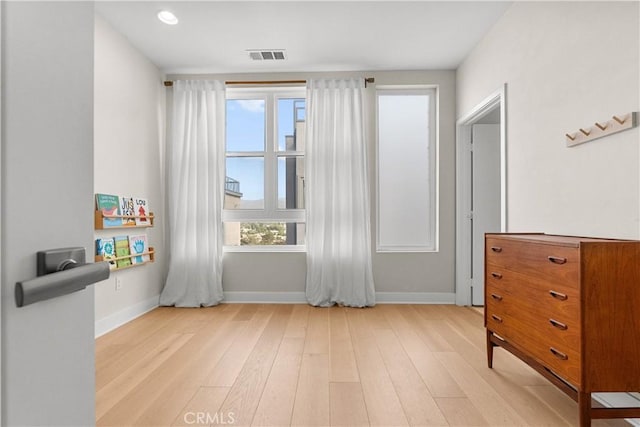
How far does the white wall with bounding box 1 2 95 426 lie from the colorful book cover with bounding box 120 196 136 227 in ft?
10.2

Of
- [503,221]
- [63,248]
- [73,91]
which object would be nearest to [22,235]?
[63,248]

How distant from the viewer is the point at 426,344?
2859mm

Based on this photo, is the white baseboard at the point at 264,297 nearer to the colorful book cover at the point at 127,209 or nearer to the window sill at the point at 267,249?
the window sill at the point at 267,249

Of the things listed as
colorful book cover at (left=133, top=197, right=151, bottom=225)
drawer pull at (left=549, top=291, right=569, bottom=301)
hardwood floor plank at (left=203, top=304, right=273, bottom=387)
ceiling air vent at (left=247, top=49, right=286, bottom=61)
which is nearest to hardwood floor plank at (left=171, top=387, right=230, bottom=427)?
hardwood floor plank at (left=203, top=304, right=273, bottom=387)

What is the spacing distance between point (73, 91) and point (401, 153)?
4.04 meters

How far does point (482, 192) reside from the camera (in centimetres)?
407

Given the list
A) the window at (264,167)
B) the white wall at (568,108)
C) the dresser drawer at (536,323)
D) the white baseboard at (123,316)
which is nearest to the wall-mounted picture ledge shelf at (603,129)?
the white wall at (568,108)

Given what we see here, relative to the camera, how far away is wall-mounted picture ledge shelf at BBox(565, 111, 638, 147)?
1.73 metres

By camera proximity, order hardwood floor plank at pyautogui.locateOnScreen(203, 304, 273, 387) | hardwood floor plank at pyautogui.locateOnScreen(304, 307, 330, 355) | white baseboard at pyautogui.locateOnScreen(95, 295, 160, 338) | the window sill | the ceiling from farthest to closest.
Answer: the window sill → white baseboard at pyautogui.locateOnScreen(95, 295, 160, 338) → the ceiling → hardwood floor plank at pyautogui.locateOnScreen(304, 307, 330, 355) → hardwood floor plank at pyautogui.locateOnScreen(203, 304, 273, 387)

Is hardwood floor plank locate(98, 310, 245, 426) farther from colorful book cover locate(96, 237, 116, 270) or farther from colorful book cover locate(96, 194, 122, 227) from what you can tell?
colorful book cover locate(96, 194, 122, 227)

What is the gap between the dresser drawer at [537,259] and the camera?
163 cm

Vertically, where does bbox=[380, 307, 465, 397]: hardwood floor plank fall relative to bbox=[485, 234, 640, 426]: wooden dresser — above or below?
below

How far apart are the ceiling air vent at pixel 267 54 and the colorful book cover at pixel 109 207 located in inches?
74.5

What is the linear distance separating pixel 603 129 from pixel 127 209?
3.54 m
